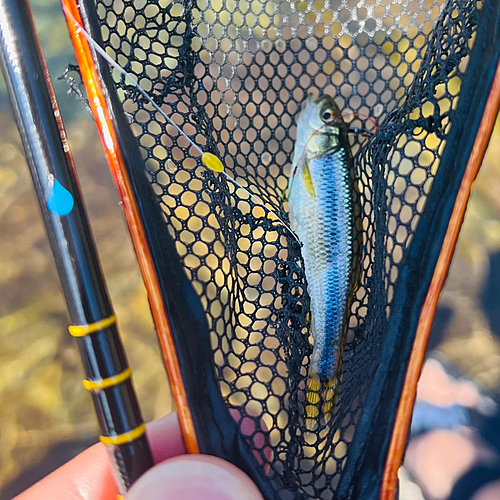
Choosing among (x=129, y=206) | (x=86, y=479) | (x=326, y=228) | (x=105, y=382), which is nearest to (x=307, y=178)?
(x=326, y=228)

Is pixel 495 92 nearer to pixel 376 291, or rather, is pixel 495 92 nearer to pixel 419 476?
pixel 376 291

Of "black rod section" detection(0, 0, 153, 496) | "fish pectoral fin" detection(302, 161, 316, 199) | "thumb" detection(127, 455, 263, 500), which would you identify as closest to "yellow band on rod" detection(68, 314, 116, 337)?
"black rod section" detection(0, 0, 153, 496)

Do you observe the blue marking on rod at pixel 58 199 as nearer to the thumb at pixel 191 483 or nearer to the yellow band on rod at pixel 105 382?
the yellow band on rod at pixel 105 382

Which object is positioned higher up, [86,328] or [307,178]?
[307,178]

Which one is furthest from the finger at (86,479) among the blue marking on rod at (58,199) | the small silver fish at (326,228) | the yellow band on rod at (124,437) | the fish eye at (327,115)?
the fish eye at (327,115)

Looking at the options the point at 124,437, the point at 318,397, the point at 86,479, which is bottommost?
the point at 86,479

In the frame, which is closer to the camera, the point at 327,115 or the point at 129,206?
the point at 129,206

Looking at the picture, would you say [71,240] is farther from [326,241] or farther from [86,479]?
[86,479]
